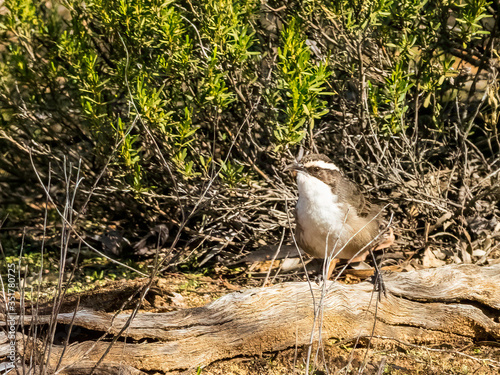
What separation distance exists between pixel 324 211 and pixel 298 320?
102 centimetres

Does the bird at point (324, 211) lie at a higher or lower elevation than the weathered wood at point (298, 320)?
higher

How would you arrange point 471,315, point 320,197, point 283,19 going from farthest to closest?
point 283,19, point 320,197, point 471,315

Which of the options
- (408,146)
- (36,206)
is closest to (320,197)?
(408,146)

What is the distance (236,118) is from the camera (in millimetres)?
5777

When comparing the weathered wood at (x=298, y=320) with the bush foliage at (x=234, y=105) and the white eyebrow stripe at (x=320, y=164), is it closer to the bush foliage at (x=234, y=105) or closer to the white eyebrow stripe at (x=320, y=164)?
the bush foliage at (x=234, y=105)

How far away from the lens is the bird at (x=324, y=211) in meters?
4.93

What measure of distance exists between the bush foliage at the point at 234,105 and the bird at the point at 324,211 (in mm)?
298

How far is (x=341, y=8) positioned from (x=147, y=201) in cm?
261

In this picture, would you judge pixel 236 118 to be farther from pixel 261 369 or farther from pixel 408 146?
pixel 261 369

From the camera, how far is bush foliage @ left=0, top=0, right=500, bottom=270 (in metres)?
4.68

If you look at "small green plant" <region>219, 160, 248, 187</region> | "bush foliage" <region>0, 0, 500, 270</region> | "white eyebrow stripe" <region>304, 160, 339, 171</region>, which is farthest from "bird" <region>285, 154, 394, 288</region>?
"small green plant" <region>219, 160, 248, 187</region>

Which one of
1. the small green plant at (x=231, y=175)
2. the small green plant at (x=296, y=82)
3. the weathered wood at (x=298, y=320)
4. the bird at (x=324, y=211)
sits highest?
the small green plant at (x=296, y=82)

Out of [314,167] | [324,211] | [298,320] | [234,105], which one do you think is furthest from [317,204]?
[234,105]

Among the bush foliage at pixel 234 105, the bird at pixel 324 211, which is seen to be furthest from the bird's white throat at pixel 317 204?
the bush foliage at pixel 234 105
